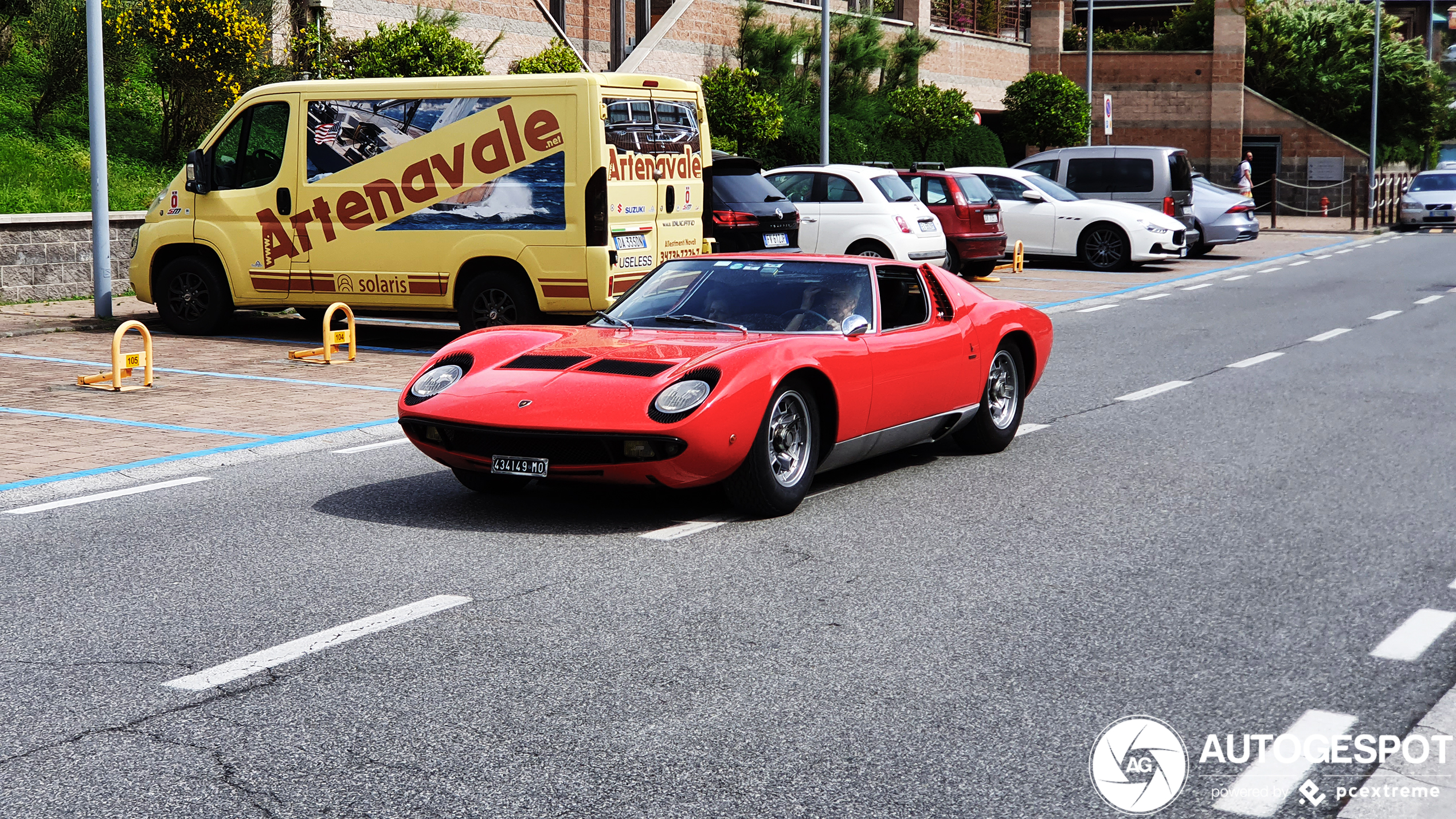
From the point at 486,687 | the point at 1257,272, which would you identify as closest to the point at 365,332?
the point at 486,687

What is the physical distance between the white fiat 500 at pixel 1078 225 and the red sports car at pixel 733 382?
17.7 metres

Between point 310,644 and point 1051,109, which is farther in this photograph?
point 1051,109

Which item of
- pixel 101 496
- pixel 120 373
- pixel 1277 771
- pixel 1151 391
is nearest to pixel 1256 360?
pixel 1151 391

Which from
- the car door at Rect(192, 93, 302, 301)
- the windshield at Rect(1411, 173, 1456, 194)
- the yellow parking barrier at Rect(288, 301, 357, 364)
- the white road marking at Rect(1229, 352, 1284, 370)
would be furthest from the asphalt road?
the windshield at Rect(1411, 173, 1456, 194)

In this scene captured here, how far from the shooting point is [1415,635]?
17.8ft

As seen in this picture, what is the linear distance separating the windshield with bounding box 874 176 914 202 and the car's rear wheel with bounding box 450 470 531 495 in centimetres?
1335

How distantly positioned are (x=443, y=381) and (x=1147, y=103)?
4904 cm

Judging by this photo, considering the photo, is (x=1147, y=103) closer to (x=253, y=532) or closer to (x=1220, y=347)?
(x=1220, y=347)

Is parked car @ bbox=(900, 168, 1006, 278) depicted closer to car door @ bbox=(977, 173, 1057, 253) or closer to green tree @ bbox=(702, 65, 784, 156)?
car door @ bbox=(977, 173, 1057, 253)

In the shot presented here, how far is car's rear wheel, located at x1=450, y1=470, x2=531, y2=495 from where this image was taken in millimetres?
7801

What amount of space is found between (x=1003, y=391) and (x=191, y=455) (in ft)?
15.2

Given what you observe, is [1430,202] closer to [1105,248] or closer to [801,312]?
[1105,248]

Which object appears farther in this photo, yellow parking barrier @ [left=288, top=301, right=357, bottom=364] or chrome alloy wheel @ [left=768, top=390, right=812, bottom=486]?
yellow parking barrier @ [left=288, top=301, right=357, bottom=364]

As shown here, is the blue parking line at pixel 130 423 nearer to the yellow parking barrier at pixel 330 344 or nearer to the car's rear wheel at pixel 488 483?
the car's rear wheel at pixel 488 483
